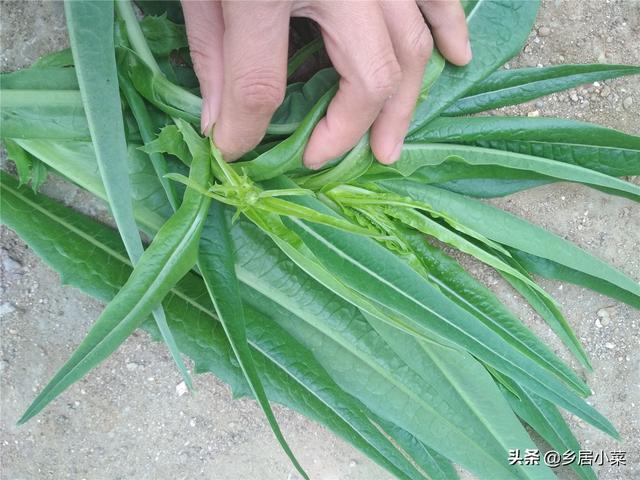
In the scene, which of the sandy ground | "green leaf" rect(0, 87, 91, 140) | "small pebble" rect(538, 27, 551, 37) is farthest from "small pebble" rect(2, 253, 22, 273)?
"small pebble" rect(538, 27, 551, 37)

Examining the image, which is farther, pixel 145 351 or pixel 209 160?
pixel 145 351

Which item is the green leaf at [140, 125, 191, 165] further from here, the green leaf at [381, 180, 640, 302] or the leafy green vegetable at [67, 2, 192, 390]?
the green leaf at [381, 180, 640, 302]

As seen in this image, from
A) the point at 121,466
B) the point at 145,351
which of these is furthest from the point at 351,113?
the point at 121,466

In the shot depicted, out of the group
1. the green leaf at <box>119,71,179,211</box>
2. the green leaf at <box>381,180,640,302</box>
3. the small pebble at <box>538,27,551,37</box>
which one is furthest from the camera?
the small pebble at <box>538,27,551,37</box>

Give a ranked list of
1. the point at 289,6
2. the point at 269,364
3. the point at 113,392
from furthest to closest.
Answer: the point at 113,392 < the point at 269,364 < the point at 289,6

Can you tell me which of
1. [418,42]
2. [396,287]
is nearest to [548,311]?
[396,287]

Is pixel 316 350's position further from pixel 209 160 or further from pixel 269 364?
pixel 209 160

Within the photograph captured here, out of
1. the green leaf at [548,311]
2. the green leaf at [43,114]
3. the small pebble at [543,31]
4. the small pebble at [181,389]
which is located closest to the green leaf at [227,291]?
the green leaf at [43,114]
